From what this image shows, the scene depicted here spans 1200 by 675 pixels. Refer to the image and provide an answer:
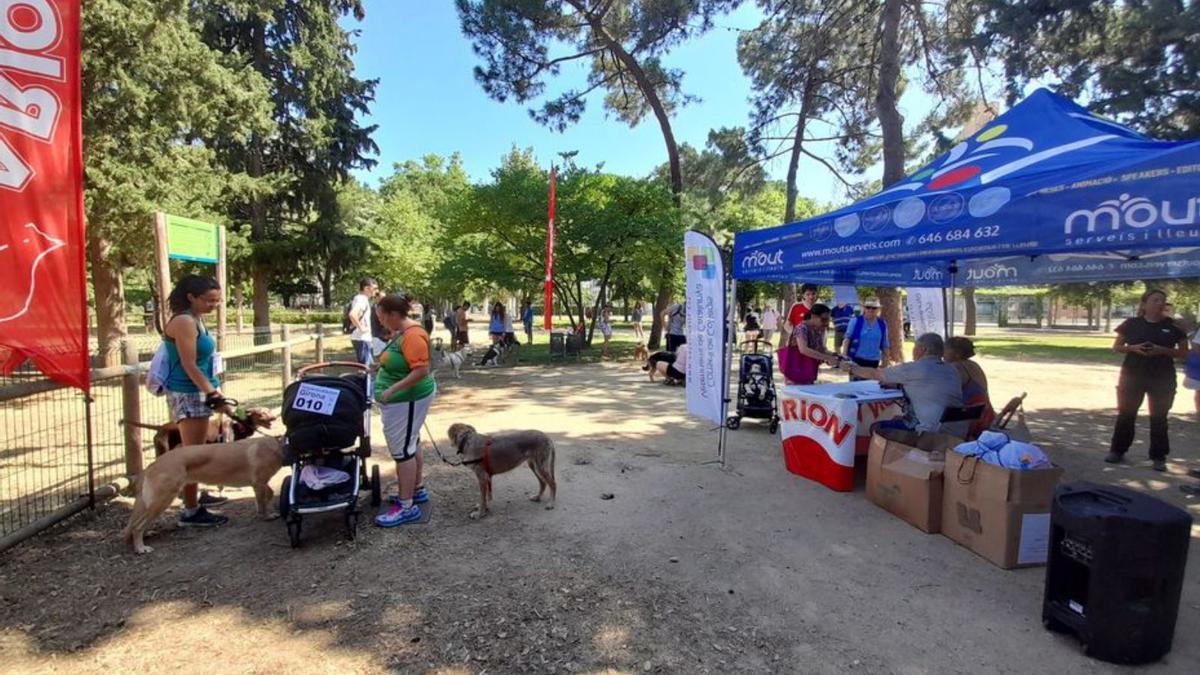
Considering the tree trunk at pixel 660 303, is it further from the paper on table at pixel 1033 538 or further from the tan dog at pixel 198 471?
the tan dog at pixel 198 471

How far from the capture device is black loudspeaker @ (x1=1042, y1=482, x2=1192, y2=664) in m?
2.64

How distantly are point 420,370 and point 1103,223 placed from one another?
14.1ft

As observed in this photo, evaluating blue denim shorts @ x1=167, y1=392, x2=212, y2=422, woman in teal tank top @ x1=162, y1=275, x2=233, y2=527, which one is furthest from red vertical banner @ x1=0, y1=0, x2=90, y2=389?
blue denim shorts @ x1=167, y1=392, x2=212, y2=422

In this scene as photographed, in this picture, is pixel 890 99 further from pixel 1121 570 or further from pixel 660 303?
pixel 1121 570

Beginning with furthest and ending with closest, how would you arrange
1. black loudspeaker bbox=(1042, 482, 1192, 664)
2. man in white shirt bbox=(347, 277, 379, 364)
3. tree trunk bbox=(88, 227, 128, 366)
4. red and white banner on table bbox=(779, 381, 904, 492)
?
tree trunk bbox=(88, 227, 128, 366) < man in white shirt bbox=(347, 277, 379, 364) < red and white banner on table bbox=(779, 381, 904, 492) < black loudspeaker bbox=(1042, 482, 1192, 664)

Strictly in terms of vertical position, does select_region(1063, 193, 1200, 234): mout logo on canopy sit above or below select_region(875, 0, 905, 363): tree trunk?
below

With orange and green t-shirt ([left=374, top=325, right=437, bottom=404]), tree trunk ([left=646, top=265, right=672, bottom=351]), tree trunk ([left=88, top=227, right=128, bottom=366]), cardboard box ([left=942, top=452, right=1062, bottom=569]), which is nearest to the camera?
cardboard box ([left=942, top=452, right=1062, bottom=569])

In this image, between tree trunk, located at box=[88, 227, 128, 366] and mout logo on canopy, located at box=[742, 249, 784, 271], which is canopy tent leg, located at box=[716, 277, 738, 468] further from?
tree trunk, located at box=[88, 227, 128, 366]

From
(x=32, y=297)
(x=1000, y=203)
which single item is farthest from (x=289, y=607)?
(x=1000, y=203)

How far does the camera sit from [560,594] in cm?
339

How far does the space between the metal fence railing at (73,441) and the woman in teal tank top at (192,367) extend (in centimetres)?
49

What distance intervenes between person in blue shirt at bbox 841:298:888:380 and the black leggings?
231 centimetres

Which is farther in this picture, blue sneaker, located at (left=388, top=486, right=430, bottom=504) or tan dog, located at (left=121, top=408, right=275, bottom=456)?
blue sneaker, located at (left=388, top=486, right=430, bottom=504)

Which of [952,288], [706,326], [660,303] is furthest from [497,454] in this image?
[660,303]
